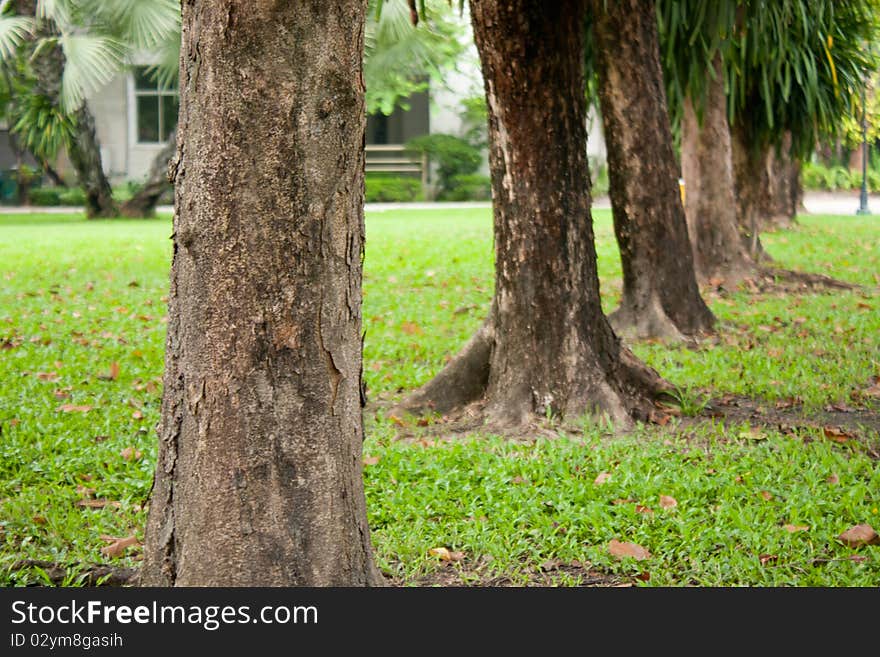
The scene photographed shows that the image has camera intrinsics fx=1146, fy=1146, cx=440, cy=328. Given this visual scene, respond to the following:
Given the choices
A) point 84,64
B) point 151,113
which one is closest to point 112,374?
point 84,64

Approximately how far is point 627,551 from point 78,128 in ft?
68.1

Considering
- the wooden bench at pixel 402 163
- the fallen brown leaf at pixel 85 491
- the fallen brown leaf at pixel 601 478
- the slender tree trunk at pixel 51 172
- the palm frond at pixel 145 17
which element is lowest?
the fallen brown leaf at pixel 85 491

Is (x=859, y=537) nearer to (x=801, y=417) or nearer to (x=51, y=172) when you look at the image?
(x=801, y=417)

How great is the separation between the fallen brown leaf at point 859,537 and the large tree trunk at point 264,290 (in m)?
2.10

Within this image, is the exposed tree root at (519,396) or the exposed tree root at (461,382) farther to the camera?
the exposed tree root at (461,382)

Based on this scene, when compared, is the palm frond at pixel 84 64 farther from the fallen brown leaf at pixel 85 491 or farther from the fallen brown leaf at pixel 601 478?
the fallen brown leaf at pixel 601 478

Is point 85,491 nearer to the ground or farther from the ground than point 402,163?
nearer to the ground

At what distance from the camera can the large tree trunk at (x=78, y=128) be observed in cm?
2145

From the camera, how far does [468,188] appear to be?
3203 centimetres

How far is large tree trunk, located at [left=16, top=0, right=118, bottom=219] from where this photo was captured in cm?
→ 2145

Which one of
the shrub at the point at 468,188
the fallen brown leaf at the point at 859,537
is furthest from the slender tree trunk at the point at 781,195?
the fallen brown leaf at the point at 859,537

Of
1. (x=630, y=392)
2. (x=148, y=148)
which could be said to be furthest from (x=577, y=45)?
(x=148, y=148)

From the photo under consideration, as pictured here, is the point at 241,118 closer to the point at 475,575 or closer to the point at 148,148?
the point at 475,575

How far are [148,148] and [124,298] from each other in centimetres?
2356
